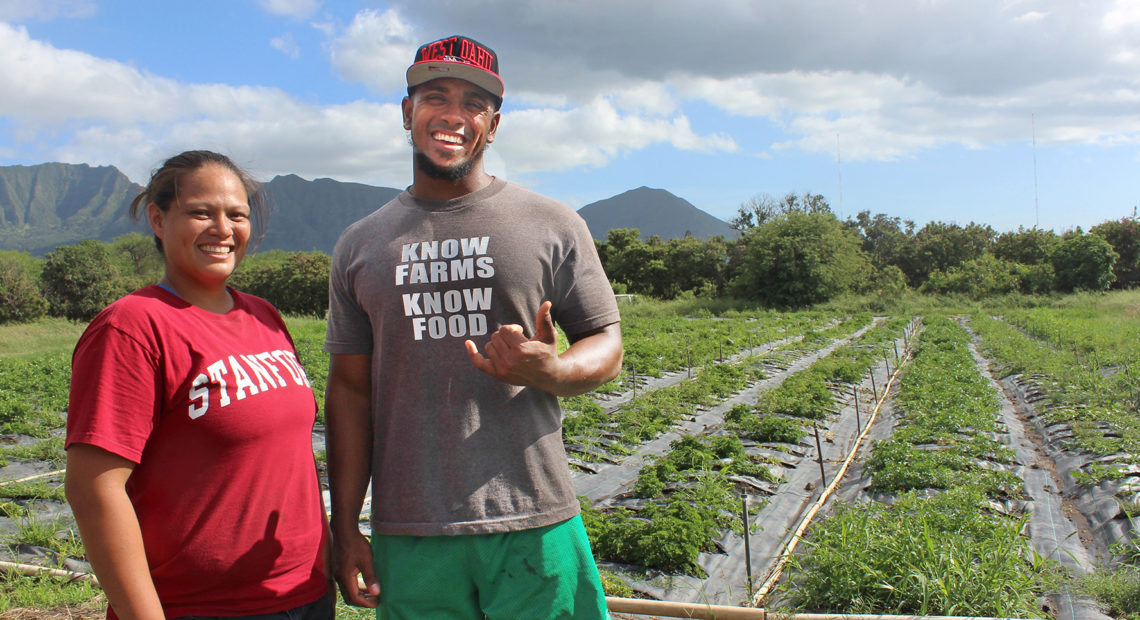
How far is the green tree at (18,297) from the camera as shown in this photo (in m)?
32.0

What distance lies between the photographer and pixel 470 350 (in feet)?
4.71

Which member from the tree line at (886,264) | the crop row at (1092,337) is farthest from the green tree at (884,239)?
the crop row at (1092,337)

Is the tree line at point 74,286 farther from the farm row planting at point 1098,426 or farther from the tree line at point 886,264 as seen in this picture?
the farm row planting at point 1098,426

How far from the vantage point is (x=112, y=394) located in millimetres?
1360

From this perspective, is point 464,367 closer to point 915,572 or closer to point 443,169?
point 443,169

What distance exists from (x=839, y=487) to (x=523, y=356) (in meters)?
5.61

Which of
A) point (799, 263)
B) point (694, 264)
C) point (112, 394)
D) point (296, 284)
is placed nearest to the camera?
point (112, 394)

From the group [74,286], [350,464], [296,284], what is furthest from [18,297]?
[350,464]

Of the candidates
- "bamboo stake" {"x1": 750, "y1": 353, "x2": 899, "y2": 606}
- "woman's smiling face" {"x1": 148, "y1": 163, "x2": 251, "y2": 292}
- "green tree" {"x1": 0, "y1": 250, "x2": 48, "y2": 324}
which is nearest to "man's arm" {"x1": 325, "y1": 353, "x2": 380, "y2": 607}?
"woman's smiling face" {"x1": 148, "y1": 163, "x2": 251, "y2": 292}

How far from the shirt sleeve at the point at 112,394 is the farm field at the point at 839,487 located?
2.88 metres

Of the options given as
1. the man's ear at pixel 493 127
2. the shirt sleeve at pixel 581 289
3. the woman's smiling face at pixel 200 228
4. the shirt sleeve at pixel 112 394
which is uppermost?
the man's ear at pixel 493 127

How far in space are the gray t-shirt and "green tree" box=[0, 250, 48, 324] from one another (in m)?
39.0

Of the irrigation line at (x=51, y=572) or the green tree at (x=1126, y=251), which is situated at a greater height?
the green tree at (x=1126, y=251)

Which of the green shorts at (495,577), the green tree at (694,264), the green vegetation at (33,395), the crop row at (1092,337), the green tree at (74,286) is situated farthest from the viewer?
the green tree at (694,264)
